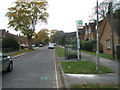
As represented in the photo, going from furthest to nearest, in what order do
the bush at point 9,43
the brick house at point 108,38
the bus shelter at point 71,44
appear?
the bush at point 9,43 → the brick house at point 108,38 → the bus shelter at point 71,44

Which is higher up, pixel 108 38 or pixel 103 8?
pixel 103 8

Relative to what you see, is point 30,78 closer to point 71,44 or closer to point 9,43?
point 71,44

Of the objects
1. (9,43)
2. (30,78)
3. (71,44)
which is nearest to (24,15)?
(9,43)

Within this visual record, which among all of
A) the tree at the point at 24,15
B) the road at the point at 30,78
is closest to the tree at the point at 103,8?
the tree at the point at 24,15

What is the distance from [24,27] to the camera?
35312 mm

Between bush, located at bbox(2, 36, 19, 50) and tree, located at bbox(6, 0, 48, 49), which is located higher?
tree, located at bbox(6, 0, 48, 49)

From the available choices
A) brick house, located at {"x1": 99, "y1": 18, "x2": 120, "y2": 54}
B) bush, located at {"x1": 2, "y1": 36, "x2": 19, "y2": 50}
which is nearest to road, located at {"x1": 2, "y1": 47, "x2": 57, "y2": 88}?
brick house, located at {"x1": 99, "y1": 18, "x2": 120, "y2": 54}

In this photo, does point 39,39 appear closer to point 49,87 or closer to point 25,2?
point 25,2

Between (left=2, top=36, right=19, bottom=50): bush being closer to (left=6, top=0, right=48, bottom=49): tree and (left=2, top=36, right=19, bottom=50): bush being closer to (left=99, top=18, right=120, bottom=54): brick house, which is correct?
(left=6, top=0, right=48, bottom=49): tree

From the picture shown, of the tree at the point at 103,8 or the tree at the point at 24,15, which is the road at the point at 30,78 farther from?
the tree at the point at 103,8

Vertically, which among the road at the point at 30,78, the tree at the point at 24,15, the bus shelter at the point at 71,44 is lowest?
the road at the point at 30,78

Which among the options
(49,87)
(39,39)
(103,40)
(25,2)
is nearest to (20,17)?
(25,2)

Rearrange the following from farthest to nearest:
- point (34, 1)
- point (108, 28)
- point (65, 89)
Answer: point (34, 1)
point (108, 28)
point (65, 89)

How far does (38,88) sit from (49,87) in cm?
46
